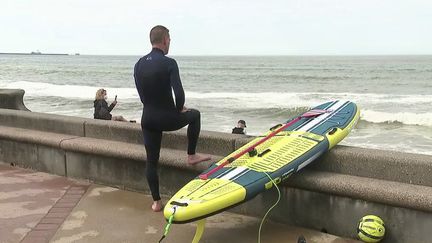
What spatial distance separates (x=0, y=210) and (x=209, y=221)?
2.02 metres

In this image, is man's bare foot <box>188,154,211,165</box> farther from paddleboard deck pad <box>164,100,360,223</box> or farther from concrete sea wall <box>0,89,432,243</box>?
paddleboard deck pad <box>164,100,360,223</box>

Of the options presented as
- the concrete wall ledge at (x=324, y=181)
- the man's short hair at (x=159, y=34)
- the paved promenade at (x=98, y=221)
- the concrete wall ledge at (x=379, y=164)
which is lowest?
the paved promenade at (x=98, y=221)

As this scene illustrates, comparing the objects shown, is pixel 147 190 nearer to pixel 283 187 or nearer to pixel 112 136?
pixel 112 136

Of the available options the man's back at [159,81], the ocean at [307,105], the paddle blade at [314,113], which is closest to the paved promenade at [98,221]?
the man's back at [159,81]

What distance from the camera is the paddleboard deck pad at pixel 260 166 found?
351 centimetres

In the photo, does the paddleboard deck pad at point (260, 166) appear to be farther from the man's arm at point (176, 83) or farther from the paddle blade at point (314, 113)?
the man's arm at point (176, 83)

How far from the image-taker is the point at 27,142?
6.22m

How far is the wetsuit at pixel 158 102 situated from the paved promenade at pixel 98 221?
45 centimetres

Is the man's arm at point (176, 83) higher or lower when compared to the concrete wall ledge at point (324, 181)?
higher

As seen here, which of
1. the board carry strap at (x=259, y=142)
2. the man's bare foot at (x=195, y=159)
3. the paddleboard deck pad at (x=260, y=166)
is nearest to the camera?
the paddleboard deck pad at (x=260, y=166)

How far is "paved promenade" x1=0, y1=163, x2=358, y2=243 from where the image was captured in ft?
13.2

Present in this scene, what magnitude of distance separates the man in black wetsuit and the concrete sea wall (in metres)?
0.44

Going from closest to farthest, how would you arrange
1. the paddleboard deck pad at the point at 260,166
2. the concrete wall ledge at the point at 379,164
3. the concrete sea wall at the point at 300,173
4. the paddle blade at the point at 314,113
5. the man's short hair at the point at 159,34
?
the paddleboard deck pad at the point at 260,166
the concrete sea wall at the point at 300,173
the concrete wall ledge at the point at 379,164
the man's short hair at the point at 159,34
the paddle blade at the point at 314,113

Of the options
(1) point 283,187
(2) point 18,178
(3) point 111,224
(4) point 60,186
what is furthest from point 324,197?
(2) point 18,178
